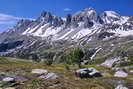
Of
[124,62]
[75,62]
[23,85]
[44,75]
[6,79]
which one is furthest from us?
[124,62]

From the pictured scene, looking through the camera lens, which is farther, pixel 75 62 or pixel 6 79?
pixel 75 62

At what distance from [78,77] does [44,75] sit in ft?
33.9

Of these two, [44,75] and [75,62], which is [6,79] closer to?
[44,75]

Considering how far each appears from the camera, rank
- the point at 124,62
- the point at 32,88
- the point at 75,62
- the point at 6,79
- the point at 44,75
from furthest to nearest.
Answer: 1. the point at 124,62
2. the point at 75,62
3. the point at 44,75
4. the point at 6,79
5. the point at 32,88

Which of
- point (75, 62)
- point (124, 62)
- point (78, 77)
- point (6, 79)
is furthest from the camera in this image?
point (124, 62)

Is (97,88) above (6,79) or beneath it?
beneath

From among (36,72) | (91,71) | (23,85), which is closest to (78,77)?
(91,71)

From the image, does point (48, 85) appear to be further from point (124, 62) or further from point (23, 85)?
point (124, 62)

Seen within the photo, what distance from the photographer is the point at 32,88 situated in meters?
45.4

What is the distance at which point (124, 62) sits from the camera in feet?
537

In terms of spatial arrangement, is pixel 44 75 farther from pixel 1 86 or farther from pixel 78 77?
pixel 1 86

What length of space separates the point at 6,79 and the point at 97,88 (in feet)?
61.5

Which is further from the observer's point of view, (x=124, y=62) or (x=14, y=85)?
(x=124, y=62)

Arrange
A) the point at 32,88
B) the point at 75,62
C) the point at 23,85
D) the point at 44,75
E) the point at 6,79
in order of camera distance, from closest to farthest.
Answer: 1. the point at 32,88
2. the point at 23,85
3. the point at 6,79
4. the point at 44,75
5. the point at 75,62
